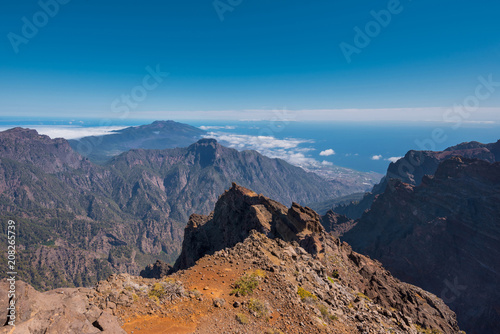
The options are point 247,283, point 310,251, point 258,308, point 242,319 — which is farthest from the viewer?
point 310,251

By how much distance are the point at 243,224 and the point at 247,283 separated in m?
40.9

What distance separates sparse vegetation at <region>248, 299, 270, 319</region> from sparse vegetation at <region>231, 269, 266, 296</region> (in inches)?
44.9

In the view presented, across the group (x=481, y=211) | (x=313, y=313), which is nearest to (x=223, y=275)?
(x=313, y=313)

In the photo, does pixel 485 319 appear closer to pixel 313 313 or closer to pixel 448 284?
pixel 448 284

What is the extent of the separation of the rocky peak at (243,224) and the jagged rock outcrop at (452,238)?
213ft

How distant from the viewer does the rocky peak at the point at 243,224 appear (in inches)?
2008

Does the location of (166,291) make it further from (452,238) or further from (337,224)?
(337,224)

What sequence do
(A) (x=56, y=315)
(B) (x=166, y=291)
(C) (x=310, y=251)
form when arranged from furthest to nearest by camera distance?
1. (C) (x=310, y=251)
2. (B) (x=166, y=291)
3. (A) (x=56, y=315)

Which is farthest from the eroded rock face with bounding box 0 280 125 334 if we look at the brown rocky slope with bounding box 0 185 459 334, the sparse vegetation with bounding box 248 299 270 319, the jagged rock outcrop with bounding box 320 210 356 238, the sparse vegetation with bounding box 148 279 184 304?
the jagged rock outcrop with bounding box 320 210 356 238

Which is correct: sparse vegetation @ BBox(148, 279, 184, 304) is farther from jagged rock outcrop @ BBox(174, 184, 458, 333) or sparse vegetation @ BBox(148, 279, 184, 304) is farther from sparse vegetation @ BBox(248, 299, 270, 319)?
jagged rock outcrop @ BBox(174, 184, 458, 333)

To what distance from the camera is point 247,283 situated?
63.7ft

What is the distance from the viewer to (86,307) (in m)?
13.5

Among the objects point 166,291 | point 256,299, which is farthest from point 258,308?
point 166,291

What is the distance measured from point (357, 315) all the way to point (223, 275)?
12.6m
